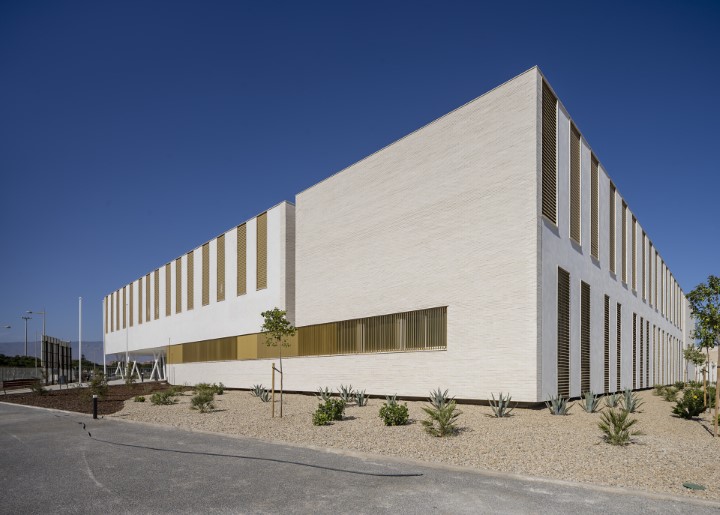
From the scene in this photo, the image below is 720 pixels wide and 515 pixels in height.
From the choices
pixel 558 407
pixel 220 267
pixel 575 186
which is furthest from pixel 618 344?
pixel 220 267

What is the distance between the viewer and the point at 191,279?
43156 millimetres

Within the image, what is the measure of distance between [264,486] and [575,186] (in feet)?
61.9

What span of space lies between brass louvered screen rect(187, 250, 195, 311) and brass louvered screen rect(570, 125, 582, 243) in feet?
99.9

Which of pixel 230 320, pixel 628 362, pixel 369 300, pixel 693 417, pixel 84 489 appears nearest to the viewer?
pixel 84 489

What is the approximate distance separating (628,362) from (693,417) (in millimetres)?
13747

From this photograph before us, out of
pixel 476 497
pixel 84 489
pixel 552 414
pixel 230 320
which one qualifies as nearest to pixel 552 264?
pixel 552 414

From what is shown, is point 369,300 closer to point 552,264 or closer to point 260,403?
point 260,403

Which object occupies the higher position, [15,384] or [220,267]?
[220,267]

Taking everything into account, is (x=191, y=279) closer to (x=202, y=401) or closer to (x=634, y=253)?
(x=202, y=401)

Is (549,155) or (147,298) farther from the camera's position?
(147,298)

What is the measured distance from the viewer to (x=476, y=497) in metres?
7.68

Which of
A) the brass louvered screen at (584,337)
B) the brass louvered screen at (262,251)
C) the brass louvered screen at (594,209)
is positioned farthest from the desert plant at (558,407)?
the brass louvered screen at (262,251)

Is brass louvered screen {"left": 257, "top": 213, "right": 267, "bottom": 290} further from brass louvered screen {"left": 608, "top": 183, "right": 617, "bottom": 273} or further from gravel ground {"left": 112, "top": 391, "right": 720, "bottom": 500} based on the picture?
brass louvered screen {"left": 608, "top": 183, "right": 617, "bottom": 273}

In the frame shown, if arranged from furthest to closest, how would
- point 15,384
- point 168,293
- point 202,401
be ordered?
point 168,293
point 15,384
point 202,401
